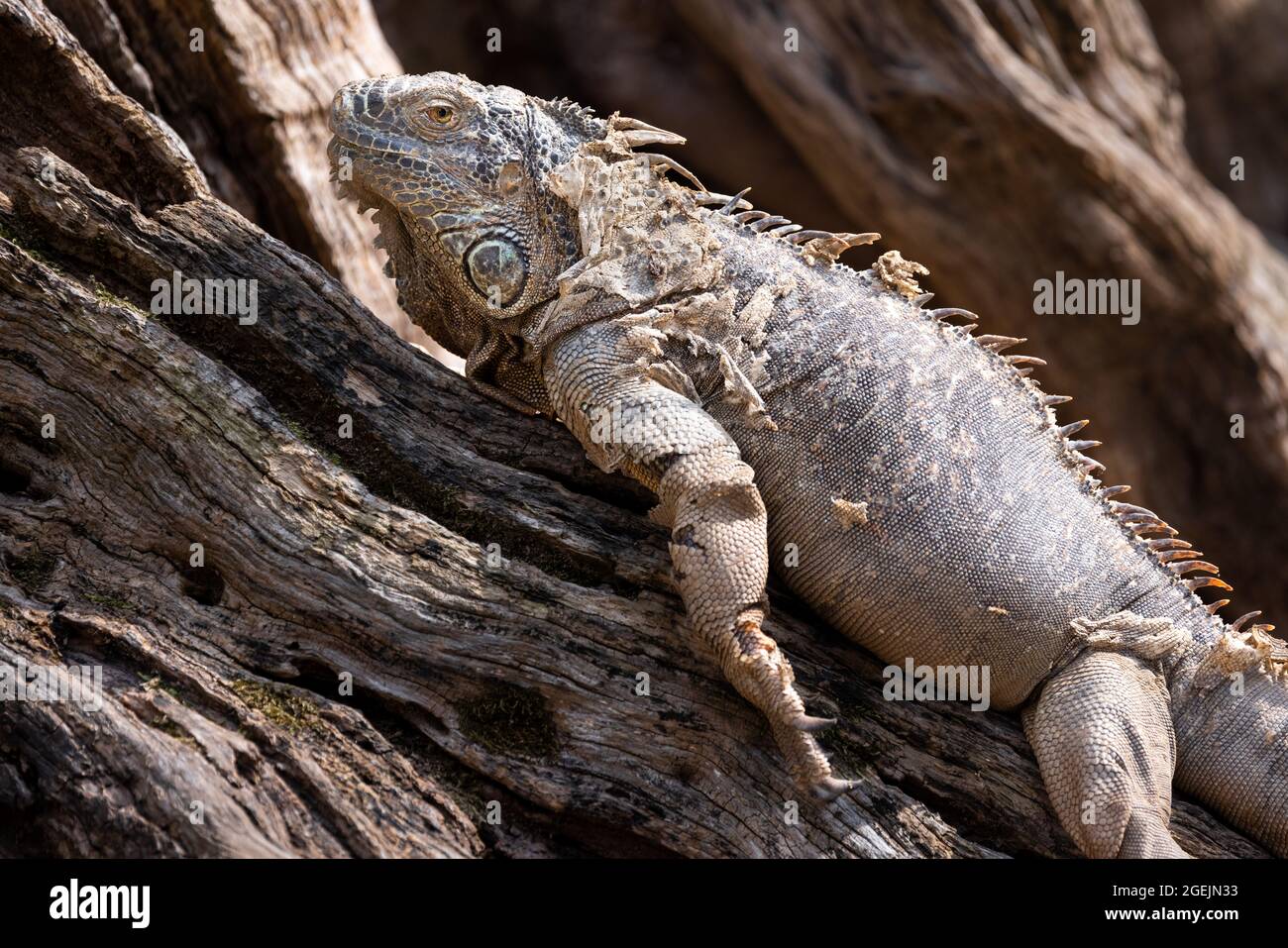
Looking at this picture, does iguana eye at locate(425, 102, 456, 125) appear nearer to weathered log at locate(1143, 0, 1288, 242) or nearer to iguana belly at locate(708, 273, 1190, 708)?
iguana belly at locate(708, 273, 1190, 708)


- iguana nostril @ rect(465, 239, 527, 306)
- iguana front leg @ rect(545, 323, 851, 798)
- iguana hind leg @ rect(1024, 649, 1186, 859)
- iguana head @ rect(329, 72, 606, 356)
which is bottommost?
iguana hind leg @ rect(1024, 649, 1186, 859)

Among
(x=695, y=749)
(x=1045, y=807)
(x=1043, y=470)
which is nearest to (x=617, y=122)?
(x=1043, y=470)

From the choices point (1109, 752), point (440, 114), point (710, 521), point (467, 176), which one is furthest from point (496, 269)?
point (1109, 752)

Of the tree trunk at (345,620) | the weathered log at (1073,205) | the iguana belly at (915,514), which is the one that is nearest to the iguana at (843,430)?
the iguana belly at (915,514)

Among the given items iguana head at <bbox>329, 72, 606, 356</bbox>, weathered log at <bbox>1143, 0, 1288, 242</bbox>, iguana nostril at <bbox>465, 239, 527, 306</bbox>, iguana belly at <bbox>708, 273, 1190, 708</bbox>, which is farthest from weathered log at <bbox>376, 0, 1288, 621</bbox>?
iguana nostril at <bbox>465, 239, 527, 306</bbox>

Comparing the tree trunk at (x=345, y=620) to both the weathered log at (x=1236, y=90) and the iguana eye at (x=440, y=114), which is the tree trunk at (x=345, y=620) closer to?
the iguana eye at (x=440, y=114)

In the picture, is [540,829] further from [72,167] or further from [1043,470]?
[72,167]
